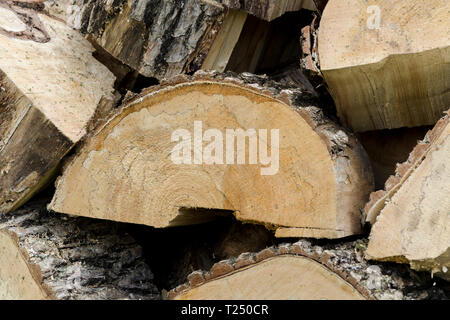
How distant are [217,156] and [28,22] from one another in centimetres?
86

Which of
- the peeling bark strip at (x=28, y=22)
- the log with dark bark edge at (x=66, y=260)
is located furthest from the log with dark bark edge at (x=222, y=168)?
the peeling bark strip at (x=28, y=22)

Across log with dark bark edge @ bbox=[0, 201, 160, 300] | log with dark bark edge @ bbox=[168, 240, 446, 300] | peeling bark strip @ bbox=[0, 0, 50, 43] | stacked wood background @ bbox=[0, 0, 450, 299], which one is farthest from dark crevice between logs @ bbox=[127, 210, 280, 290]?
peeling bark strip @ bbox=[0, 0, 50, 43]

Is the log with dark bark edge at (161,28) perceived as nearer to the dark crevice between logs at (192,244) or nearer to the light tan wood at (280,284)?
the dark crevice between logs at (192,244)

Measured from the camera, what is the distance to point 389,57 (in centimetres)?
145

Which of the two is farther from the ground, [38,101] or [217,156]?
[217,156]

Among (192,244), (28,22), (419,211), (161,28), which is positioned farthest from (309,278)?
(28,22)

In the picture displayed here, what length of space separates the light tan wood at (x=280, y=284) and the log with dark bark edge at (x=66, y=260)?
293mm

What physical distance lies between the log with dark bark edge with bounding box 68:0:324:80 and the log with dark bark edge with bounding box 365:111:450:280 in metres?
0.69

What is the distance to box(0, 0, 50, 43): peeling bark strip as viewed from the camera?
188 cm

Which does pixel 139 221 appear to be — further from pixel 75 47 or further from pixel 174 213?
pixel 75 47

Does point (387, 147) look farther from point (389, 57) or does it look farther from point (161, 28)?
point (161, 28)

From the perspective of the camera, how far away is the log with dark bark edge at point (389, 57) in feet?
4.69

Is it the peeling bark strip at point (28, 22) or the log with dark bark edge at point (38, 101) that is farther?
the peeling bark strip at point (28, 22)
